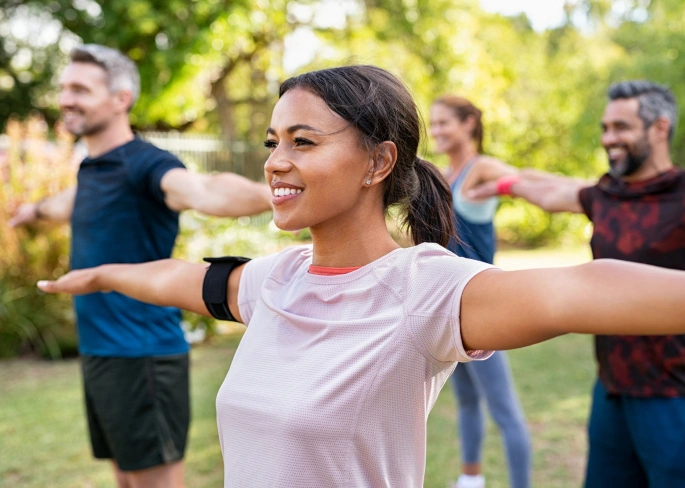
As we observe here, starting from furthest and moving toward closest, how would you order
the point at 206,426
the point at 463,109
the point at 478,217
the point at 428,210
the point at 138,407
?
the point at 206,426 < the point at 463,109 < the point at 478,217 < the point at 138,407 < the point at 428,210

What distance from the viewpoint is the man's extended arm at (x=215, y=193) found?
118 inches

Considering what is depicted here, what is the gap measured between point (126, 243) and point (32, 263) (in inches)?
199

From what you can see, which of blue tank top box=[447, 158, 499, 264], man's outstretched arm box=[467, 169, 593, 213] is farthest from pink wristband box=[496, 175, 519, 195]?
blue tank top box=[447, 158, 499, 264]

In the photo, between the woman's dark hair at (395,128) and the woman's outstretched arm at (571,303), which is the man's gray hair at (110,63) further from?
the woman's outstretched arm at (571,303)

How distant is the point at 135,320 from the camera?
3.24 m

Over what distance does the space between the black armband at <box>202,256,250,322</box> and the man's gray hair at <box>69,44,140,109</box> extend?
1857 mm

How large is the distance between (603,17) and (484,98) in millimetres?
11656

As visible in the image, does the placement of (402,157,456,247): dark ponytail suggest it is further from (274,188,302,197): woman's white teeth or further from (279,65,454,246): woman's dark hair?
(274,188,302,197): woman's white teeth

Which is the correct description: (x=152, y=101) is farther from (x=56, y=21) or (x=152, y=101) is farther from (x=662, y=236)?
(x=662, y=236)

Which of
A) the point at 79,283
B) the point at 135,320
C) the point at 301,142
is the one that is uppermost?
the point at 301,142

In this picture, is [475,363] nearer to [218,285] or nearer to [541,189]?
[541,189]

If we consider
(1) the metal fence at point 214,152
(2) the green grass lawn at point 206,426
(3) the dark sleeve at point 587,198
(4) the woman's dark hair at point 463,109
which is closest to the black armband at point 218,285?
(3) the dark sleeve at point 587,198

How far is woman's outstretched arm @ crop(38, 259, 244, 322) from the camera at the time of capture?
2105 mm

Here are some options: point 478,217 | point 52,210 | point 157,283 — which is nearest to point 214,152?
point 52,210
